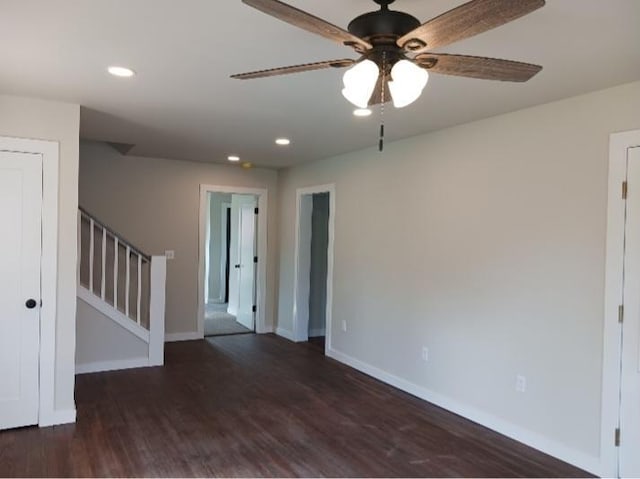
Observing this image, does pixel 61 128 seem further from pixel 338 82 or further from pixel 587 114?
pixel 587 114

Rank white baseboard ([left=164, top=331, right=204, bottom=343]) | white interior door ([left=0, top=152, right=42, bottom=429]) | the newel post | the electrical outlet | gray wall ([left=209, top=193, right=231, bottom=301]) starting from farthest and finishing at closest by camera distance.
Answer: gray wall ([left=209, top=193, right=231, bottom=301]), white baseboard ([left=164, top=331, right=204, bottom=343]), the newel post, the electrical outlet, white interior door ([left=0, top=152, right=42, bottom=429])

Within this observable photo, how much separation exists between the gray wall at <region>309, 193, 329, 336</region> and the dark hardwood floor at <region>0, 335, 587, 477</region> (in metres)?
1.96

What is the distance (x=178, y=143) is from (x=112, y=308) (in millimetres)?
1855

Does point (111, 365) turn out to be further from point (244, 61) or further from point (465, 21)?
point (465, 21)

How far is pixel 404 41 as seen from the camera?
163 cm

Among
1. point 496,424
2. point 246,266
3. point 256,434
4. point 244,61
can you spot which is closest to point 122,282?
point 246,266

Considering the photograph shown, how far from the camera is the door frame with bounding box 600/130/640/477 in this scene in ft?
9.42

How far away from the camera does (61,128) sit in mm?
3537

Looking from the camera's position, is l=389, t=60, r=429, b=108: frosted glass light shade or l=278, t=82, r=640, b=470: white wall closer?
l=389, t=60, r=429, b=108: frosted glass light shade

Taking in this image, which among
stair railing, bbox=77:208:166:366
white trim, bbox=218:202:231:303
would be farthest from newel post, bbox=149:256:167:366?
white trim, bbox=218:202:231:303

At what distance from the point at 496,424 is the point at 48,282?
3530 millimetres

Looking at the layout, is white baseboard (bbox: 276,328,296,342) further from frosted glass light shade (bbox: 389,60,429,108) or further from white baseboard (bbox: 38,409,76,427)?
frosted glass light shade (bbox: 389,60,429,108)

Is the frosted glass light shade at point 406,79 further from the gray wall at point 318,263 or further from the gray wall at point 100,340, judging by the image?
the gray wall at point 318,263

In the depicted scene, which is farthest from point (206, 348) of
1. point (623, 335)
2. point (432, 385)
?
point (623, 335)
